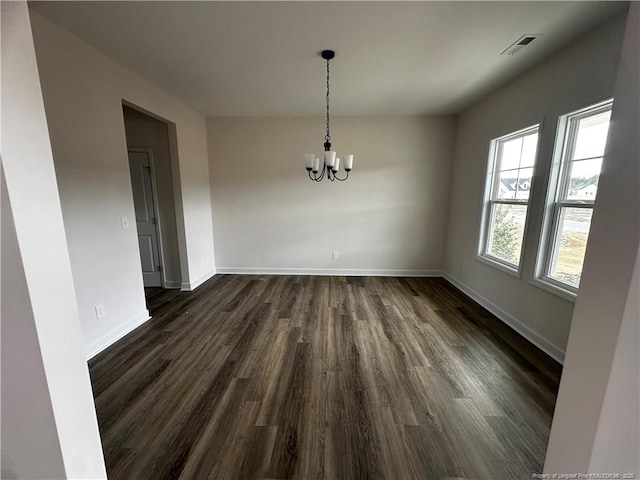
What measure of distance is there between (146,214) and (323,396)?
3.66 metres

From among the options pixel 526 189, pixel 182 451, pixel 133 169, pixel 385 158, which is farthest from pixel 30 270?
pixel 385 158

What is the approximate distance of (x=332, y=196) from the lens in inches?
173

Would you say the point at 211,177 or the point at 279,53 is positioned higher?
the point at 279,53

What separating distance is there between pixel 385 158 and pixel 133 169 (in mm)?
3936

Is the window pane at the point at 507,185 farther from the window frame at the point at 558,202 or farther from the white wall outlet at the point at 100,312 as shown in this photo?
the white wall outlet at the point at 100,312

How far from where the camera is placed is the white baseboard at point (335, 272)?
14.9 feet

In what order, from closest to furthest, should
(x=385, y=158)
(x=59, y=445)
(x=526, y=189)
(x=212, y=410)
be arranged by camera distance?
(x=59, y=445), (x=212, y=410), (x=526, y=189), (x=385, y=158)

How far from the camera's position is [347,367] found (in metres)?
2.11

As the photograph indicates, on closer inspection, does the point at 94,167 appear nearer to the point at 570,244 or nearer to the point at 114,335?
the point at 114,335

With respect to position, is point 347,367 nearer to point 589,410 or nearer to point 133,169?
point 589,410

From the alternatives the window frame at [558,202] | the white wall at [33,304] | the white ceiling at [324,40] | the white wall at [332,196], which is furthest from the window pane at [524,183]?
the white wall at [33,304]

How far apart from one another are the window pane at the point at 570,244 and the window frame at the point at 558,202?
0.02 meters

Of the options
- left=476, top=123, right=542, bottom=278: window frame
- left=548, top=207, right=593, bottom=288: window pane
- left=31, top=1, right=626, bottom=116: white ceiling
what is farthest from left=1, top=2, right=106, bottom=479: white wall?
left=476, top=123, right=542, bottom=278: window frame

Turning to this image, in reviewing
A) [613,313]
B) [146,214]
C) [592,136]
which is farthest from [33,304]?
[592,136]
